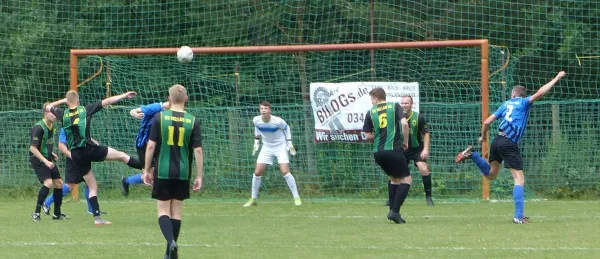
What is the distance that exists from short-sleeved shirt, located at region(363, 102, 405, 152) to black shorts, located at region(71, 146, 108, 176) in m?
3.78

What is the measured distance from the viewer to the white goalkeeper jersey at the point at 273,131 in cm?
1780

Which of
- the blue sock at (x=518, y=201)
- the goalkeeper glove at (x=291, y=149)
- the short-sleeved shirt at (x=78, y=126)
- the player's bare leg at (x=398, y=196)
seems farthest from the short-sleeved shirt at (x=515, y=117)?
the short-sleeved shirt at (x=78, y=126)

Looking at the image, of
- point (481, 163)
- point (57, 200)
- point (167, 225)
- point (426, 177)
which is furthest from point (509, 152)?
point (57, 200)

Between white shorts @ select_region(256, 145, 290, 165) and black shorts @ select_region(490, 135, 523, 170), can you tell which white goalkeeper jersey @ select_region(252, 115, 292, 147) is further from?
black shorts @ select_region(490, 135, 523, 170)

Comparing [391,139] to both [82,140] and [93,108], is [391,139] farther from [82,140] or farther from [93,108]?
[82,140]

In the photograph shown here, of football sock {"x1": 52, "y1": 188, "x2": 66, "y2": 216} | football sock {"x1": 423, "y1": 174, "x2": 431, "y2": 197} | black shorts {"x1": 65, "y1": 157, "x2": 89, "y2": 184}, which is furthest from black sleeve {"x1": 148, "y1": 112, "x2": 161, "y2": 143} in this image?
football sock {"x1": 423, "y1": 174, "x2": 431, "y2": 197}

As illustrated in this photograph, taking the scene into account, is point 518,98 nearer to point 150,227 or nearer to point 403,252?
point 403,252

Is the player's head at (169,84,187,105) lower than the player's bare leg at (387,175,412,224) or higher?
higher

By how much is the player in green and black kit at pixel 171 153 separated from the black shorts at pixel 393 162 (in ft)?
12.6

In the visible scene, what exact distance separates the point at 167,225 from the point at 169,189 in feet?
1.18

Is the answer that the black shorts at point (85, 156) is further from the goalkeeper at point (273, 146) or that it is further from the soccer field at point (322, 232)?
the goalkeeper at point (273, 146)

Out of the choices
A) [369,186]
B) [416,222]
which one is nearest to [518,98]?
[416,222]

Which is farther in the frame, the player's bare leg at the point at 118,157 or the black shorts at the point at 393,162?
the player's bare leg at the point at 118,157

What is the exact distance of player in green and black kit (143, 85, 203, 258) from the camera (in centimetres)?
1013
